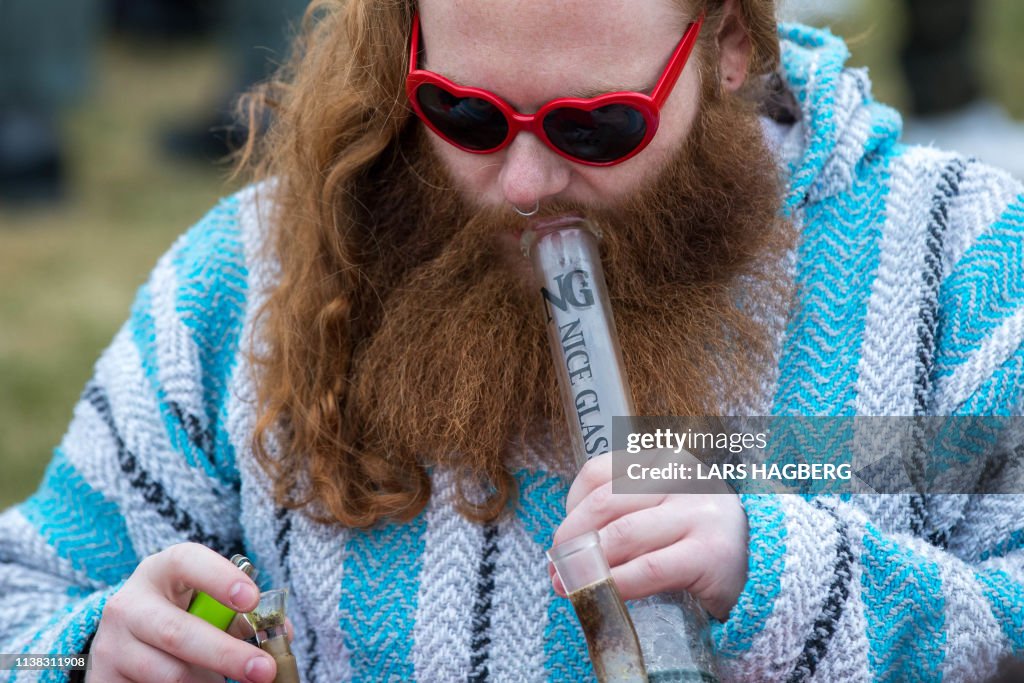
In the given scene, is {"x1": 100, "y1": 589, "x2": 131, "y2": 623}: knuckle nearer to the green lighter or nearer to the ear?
the green lighter

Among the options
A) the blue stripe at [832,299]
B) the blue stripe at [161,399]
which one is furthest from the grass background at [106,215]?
the blue stripe at [832,299]

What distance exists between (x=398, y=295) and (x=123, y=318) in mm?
2714

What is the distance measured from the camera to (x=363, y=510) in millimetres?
1802

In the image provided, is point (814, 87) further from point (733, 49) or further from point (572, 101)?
point (572, 101)

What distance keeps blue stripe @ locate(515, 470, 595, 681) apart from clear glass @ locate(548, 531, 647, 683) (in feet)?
1.28

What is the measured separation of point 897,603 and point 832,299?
18.5 inches

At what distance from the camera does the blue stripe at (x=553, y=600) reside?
1724 millimetres

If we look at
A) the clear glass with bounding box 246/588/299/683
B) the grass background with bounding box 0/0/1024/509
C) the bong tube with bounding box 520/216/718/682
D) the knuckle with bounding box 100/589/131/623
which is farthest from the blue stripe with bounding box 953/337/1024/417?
the knuckle with bounding box 100/589/131/623

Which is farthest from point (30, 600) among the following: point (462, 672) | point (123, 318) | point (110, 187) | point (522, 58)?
point (110, 187)

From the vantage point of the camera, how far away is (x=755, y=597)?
148 centimetres

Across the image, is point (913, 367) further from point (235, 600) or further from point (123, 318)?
point (123, 318)

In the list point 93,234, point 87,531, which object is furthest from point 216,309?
point 93,234

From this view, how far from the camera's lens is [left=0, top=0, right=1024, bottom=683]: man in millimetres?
1609

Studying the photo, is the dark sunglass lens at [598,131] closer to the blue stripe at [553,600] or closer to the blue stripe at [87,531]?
the blue stripe at [553,600]
